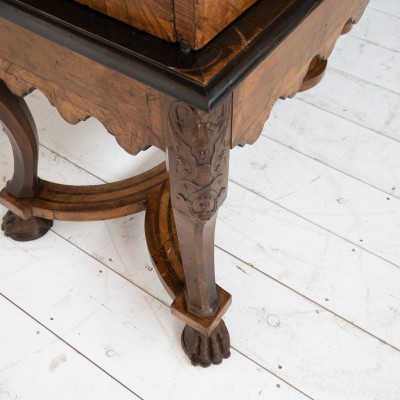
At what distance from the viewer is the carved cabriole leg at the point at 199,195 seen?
2.01 feet

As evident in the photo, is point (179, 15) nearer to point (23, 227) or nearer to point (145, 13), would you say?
point (145, 13)

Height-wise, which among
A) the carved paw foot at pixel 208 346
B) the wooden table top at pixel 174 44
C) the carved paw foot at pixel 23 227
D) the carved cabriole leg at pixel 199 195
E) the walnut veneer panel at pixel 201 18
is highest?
Result: the walnut veneer panel at pixel 201 18

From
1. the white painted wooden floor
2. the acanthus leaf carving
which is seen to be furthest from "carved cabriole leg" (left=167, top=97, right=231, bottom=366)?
the white painted wooden floor

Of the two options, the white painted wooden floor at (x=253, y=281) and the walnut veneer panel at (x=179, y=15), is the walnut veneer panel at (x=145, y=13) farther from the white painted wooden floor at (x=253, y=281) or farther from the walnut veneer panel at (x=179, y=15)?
the white painted wooden floor at (x=253, y=281)

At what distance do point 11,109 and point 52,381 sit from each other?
50cm

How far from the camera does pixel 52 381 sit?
1039 millimetres

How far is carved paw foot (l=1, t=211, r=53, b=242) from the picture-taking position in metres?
1.23

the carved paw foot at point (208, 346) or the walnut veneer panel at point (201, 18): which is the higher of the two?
the walnut veneer panel at point (201, 18)

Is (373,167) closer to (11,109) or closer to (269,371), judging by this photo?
(269,371)

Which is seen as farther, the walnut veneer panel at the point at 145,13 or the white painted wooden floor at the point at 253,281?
the white painted wooden floor at the point at 253,281

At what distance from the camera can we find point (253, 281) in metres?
1.18

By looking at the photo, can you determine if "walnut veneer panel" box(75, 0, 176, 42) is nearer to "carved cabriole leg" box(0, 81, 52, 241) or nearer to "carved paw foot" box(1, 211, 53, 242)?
"carved cabriole leg" box(0, 81, 52, 241)

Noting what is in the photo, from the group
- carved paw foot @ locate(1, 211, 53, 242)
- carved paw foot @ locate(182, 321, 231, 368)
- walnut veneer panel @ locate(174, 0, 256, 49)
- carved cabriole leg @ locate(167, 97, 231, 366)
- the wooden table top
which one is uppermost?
walnut veneer panel @ locate(174, 0, 256, 49)

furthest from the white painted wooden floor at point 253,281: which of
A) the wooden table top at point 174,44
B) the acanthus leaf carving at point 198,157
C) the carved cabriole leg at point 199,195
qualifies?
the wooden table top at point 174,44
